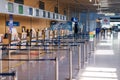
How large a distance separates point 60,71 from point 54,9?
13.4 metres

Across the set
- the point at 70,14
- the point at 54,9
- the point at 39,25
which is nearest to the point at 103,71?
the point at 39,25

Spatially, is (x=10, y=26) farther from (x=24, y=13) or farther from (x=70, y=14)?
(x=70, y=14)

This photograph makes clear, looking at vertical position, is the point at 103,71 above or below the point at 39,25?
below

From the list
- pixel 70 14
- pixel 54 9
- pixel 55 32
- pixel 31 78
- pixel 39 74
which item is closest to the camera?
pixel 31 78

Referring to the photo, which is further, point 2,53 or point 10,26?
point 10,26

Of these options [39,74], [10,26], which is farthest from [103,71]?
[10,26]

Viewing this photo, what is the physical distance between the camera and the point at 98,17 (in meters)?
39.2

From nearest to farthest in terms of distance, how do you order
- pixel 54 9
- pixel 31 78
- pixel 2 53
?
pixel 31 78, pixel 2 53, pixel 54 9

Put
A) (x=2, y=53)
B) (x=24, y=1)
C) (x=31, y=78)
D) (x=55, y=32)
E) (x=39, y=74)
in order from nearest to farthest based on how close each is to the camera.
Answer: (x=31, y=78), (x=39, y=74), (x=2, y=53), (x=24, y=1), (x=55, y=32)

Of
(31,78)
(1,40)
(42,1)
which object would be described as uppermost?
(42,1)

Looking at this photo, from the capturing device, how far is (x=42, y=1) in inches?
752

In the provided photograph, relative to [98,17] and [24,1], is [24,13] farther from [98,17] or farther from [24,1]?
[98,17]

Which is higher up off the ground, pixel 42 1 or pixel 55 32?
pixel 42 1

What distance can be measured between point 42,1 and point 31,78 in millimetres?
11348
